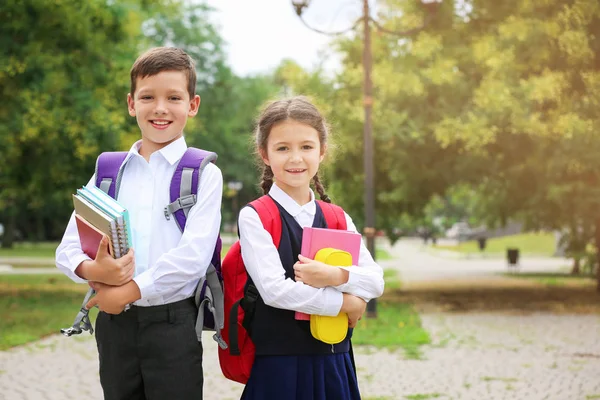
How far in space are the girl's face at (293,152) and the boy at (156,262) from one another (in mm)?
252

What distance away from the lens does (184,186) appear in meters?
3.34

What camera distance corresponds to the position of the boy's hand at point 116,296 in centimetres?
311

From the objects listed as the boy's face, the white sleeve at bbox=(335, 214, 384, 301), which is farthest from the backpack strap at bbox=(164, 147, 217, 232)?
the white sleeve at bbox=(335, 214, 384, 301)

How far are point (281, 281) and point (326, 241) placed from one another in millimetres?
228

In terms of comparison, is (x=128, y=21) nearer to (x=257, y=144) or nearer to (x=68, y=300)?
(x=68, y=300)

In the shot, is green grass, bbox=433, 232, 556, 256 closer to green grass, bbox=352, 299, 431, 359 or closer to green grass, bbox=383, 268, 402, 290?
green grass, bbox=383, 268, 402, 290

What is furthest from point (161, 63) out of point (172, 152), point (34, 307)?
point (34, 307)

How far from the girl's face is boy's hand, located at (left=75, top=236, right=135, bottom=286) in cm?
70

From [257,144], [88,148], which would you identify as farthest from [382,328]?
[257,144]

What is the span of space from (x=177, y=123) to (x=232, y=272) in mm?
623

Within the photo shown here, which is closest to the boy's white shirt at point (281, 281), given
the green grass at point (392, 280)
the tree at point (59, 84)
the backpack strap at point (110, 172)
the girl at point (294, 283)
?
the girl at point (294, 283)

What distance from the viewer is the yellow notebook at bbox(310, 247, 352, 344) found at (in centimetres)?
325

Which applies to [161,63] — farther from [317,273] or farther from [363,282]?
[363,282]

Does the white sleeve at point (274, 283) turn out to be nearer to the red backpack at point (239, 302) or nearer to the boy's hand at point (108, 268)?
the red backpack at point (239, 302)
